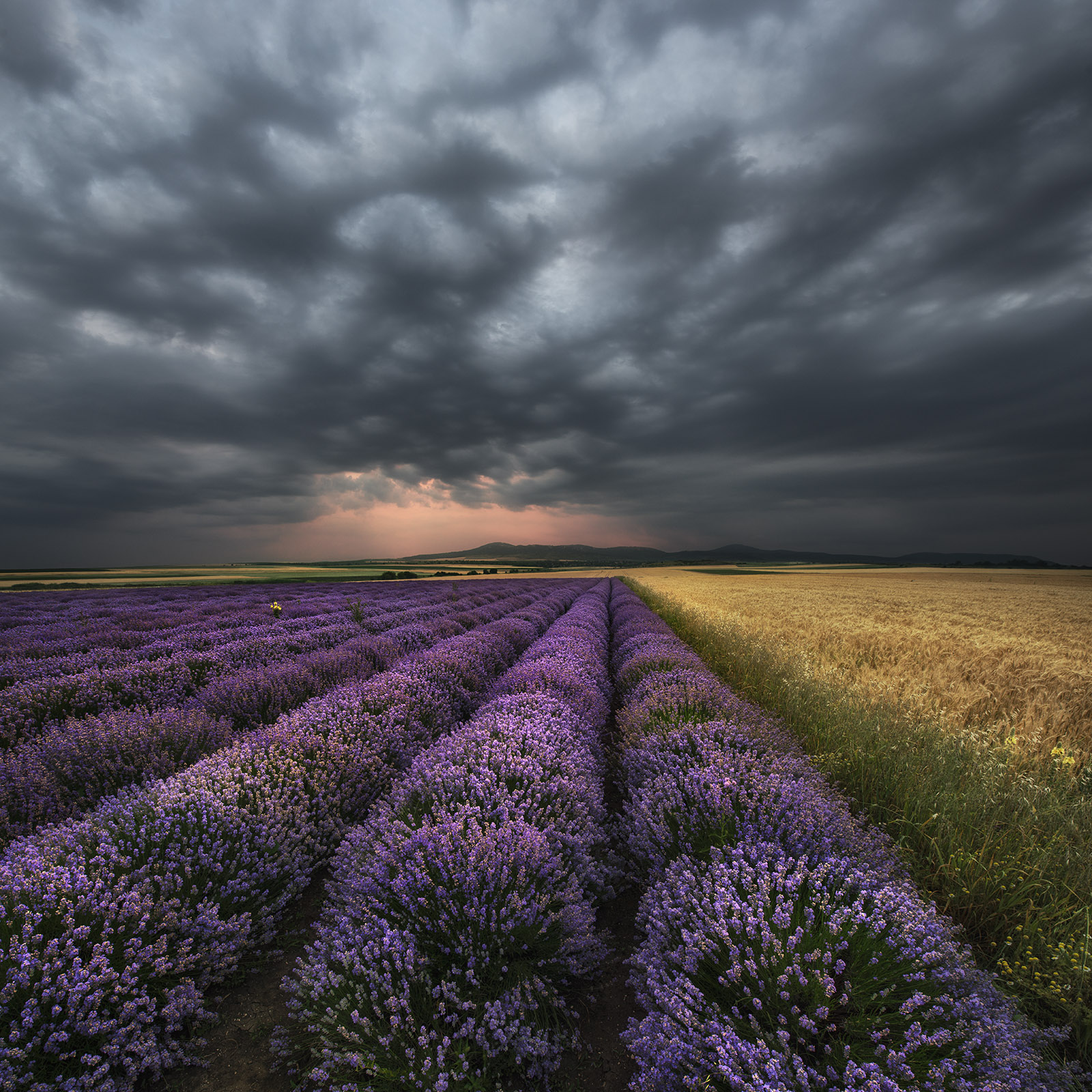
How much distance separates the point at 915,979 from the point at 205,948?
3.12 metres

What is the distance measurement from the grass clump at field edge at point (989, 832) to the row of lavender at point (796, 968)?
36 centimetres

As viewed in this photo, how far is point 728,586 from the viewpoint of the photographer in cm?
2928

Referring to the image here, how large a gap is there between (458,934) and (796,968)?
Result: 1.42 m

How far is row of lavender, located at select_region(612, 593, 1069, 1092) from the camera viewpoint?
147 centimetres

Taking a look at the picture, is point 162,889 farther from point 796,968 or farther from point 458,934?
point 796,968

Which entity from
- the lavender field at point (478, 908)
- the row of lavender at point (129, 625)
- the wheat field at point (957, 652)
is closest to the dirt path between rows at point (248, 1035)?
the lavender field at point (478, 908)

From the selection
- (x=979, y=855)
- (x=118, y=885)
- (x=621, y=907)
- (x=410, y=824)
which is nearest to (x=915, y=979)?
(x=979, y=855)

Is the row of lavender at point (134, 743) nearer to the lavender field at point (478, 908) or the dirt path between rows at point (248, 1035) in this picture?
the lavender field at point (478, 908)

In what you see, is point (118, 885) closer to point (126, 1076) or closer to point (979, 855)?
point (126, 1076)

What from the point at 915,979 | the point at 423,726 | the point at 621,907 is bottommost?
the point at 621,907

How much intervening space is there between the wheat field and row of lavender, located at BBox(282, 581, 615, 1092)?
156 inches

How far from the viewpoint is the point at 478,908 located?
2158mm

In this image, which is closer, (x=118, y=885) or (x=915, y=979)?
(x=915, y=979)

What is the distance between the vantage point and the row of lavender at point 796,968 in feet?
4.82
